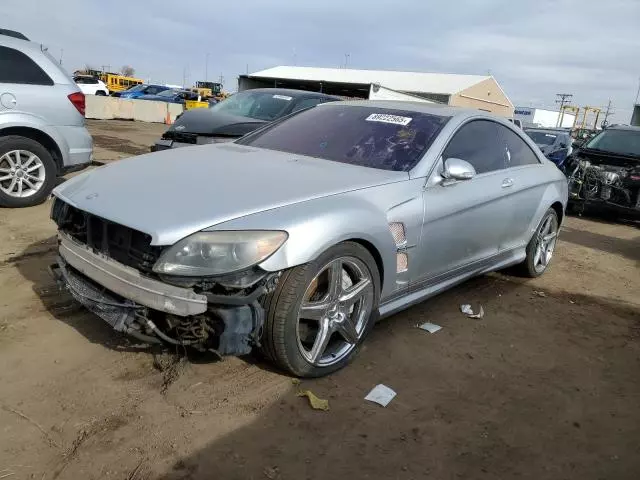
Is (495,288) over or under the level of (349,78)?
under

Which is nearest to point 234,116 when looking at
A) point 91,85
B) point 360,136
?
point 360,136

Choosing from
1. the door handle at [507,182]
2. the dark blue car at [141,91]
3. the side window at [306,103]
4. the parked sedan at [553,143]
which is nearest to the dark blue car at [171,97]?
the dark blue car at [141,91]

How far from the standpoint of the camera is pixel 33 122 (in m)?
6.05

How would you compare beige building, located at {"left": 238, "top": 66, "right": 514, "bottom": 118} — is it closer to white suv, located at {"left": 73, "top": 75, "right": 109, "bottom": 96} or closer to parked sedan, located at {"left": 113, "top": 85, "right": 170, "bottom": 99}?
parked sedan, located at {"left": 113, "top": 85, "right": 170, "bottom": 99}

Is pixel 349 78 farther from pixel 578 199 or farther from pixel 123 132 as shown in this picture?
pixel 578 199

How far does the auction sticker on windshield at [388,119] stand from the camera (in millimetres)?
3939

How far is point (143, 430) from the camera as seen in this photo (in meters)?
2.48

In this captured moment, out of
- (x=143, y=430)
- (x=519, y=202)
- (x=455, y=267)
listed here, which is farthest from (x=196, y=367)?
(x=519, y=202)

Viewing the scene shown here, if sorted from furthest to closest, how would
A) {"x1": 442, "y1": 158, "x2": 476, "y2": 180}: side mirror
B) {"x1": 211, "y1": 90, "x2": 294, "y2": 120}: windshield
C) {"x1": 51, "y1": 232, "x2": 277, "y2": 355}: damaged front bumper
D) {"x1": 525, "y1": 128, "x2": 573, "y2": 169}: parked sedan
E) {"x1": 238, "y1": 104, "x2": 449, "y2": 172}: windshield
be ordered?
{"x1": 525, "y1": 128, "x2": 573, "y2": 169}: parked sedan < {"x1": 211, "y1": 90, "x2": 294, "y2": 120}: windshield < {"x1": 238, "y1": 104, "x2": 449, "y2": 172}: windshield < {"x1": 442, "y1": 158, "x2": 476, "y2": 180}: side mirror < {"x1": 51, "y1": 232, "x2": 277, "y2": 355}: damaged front bumper

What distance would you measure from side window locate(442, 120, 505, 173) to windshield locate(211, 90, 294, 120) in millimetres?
4483

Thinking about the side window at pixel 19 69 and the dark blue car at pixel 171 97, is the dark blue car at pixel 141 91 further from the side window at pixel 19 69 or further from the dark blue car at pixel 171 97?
the side window at pixel 19 69

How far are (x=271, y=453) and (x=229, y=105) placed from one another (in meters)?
7.25

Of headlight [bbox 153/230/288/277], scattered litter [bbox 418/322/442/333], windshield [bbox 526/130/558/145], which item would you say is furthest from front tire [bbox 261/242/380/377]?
windshield [bbox 526/130/558/145]

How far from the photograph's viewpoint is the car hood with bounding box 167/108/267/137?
746cm
